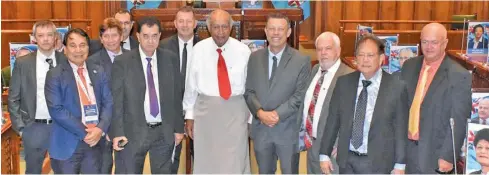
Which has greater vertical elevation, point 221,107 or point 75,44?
point 75,44

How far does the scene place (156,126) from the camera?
410 cm

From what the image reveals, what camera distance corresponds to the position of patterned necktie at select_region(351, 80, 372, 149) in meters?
3.46

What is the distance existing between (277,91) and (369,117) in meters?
0.76

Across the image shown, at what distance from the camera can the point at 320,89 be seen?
12.7 feet

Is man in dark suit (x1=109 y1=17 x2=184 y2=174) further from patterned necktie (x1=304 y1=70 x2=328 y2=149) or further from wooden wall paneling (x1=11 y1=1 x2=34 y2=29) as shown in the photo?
wooden wall paneling (x1=11 y1=1 x2=34 y2=29)

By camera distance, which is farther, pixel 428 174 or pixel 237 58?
pixel 237 58

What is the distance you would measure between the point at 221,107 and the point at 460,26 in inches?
252

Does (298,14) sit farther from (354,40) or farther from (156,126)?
(156,126)

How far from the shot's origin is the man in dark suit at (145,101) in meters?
4.02

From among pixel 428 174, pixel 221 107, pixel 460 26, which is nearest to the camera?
pixel 428 174

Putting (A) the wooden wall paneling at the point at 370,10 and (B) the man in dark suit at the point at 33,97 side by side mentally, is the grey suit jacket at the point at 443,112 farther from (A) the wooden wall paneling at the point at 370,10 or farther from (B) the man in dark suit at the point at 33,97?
(A) the wooden wall paneling at the point at 370,10

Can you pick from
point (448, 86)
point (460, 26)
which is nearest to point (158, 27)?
point (448, 86)

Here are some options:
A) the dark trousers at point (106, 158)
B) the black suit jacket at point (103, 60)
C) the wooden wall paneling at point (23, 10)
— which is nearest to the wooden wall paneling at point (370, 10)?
the wooden wall paneling at point (23, 10)

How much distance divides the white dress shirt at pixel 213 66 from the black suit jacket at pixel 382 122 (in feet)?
2.84
